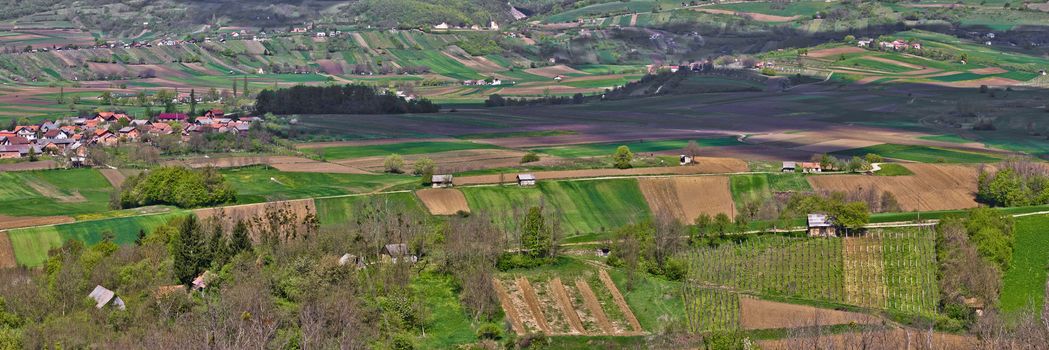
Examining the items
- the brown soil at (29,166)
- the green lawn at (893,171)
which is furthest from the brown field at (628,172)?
the brown soil at (29,166)

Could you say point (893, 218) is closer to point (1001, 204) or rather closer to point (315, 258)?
point (1001, 204)

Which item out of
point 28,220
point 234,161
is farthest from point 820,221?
point 234,161

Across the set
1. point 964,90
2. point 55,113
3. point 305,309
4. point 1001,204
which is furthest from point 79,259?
point 964,90

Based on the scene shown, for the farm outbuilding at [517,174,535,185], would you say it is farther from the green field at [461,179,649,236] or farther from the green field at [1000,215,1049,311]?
the green field at [1000,215,1049,311]

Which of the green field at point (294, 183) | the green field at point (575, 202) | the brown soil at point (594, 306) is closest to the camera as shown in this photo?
the brown soil at point (594, 306)

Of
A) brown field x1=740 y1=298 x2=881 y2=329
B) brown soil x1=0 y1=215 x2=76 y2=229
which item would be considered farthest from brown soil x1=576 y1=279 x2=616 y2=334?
brown soil x1=0 y1=215 x2=76 y2=229

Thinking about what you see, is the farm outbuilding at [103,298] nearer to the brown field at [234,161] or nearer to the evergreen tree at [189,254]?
the evergreen tree at [189,254]

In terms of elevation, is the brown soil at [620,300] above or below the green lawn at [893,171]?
below

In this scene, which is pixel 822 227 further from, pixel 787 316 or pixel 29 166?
pixel 29 166
